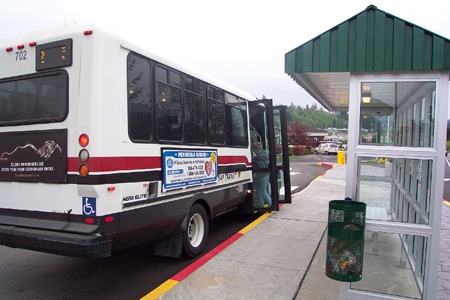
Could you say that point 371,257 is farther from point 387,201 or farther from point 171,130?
point 171,130

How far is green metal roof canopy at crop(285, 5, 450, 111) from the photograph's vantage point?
3.32 metres

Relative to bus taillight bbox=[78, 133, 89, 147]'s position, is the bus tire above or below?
below

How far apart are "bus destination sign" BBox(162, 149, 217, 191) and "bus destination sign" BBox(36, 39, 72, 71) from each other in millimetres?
1524

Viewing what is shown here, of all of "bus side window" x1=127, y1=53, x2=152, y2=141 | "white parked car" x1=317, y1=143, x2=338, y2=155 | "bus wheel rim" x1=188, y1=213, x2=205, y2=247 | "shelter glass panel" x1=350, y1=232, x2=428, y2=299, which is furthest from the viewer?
"white parked car" x1=317, y1=143, x2=338, y2=155

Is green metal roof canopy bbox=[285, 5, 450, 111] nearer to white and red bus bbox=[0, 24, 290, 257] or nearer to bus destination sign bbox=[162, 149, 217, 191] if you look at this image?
white and red bus bbox=[0, 24, 290, 257]

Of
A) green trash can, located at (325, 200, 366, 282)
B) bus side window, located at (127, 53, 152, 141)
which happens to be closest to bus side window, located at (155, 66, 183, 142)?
bus side window, located at (127, 53, 152, 141)

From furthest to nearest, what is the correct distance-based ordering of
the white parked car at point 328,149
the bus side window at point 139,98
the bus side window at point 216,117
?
the white parked car at point 328,149 < the bus side window at point 216,117 < the bus side window at point 139,98

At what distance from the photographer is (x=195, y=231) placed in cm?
559

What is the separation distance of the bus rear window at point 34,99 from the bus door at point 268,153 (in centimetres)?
460

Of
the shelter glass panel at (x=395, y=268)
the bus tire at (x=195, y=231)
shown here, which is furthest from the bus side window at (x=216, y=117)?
the shelter glass panel at (x=395, y=268)

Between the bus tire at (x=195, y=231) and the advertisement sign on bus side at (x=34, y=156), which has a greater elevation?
the advertisement sign on bus side at (x=34, y=156)

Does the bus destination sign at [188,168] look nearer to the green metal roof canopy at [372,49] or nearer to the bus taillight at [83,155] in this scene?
the bus taillight at [83,155]

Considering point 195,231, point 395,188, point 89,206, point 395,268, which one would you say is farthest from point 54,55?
point 395,188

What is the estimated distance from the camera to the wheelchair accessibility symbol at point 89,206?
145 inches
